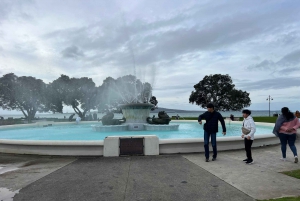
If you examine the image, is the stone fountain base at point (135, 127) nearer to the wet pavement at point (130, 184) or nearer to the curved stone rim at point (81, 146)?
the curved stone rim at point (81, 146)

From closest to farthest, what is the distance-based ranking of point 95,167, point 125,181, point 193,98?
point 125,181 < point 95,167 < point 193,98

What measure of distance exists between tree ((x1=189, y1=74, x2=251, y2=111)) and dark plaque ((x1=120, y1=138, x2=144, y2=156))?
46.4 metres

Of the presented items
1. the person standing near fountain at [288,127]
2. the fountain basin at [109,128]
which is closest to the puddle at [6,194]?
the person standing near fountain at [288,127]

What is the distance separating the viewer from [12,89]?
1709 inches

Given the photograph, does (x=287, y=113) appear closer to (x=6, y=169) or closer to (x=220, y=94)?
(x=6, y=169)

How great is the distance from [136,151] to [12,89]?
145 ft

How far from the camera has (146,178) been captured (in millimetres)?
5324

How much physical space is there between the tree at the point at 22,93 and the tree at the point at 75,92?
2.46 meters

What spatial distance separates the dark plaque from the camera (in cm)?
778

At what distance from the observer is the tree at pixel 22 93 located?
142ft

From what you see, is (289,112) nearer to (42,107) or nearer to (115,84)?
(115,84)

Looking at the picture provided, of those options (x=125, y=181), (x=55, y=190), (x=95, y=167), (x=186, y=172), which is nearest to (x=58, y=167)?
(x=95, y=167)

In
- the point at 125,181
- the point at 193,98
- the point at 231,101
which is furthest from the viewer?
the point at 193,98

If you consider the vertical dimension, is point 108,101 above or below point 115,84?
below
